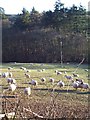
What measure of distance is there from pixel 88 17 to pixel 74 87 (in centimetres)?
1373

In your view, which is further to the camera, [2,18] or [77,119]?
[2,18]

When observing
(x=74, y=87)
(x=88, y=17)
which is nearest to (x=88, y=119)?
(x=74, y=87)

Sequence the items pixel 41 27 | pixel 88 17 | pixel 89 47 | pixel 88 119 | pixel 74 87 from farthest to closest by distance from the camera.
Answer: pixel 41 27
pixel 88 17
pixel 89 47
pixel 74 87
pixel 88 119

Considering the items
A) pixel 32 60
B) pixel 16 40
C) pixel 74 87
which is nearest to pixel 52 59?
pixel 32 60

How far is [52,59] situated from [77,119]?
15.8m

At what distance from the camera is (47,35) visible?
19828 mm

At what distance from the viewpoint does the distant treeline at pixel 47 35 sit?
19.0 m

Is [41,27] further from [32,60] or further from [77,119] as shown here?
[77,119]

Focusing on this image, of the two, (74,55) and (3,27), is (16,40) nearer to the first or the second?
(3,27)

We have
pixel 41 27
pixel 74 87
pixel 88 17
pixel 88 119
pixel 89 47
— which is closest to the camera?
pixel 88 119

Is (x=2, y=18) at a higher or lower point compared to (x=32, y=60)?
higher

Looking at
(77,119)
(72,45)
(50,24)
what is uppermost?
(50,24)

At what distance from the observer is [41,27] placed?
21078 mm

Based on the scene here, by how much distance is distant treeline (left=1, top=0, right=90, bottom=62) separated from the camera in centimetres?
1905
